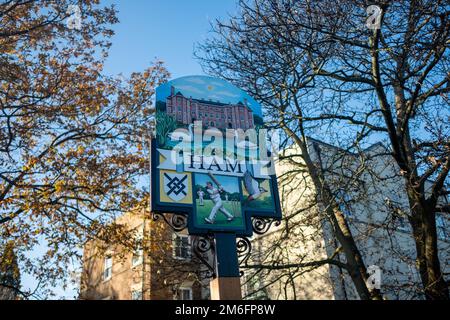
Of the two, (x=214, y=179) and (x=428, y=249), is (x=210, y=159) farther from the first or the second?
(x=428, y=249)

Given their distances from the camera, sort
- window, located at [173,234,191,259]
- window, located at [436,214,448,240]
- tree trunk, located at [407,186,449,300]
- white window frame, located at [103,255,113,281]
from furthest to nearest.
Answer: white window frame, located at [103,255,113,281] < window, located at [173,234,191,259] < window, located at [436,214,448,240] < tree trunk, located at [407,186,449,300]

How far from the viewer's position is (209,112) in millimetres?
6344

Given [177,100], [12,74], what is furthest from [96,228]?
[177,100]

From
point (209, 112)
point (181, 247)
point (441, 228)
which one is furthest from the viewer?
point (181, 247)

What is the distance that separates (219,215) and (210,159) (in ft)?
2.74

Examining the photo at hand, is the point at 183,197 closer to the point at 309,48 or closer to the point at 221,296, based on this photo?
the point at 221,296

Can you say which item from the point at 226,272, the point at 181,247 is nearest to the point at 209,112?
the point at 226,272

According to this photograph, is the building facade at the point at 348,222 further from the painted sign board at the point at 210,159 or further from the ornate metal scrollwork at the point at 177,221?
the ornate metal scrollwork at the point at 177,221

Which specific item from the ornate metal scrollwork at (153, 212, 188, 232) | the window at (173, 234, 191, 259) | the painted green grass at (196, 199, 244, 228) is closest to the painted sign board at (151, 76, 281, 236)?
the painted green grass at (196, 199, 244, 228)

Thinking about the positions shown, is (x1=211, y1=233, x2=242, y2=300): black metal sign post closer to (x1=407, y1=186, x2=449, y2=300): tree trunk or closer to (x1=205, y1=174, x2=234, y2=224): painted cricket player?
(x1=205, y1=174, x2=234, y2=224): painted cricket player

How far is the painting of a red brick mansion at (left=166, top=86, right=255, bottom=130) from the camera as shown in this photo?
6113mm

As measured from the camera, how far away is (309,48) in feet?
27.0

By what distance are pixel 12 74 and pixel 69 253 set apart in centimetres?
558

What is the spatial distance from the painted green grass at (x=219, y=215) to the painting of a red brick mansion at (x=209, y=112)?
122cm
